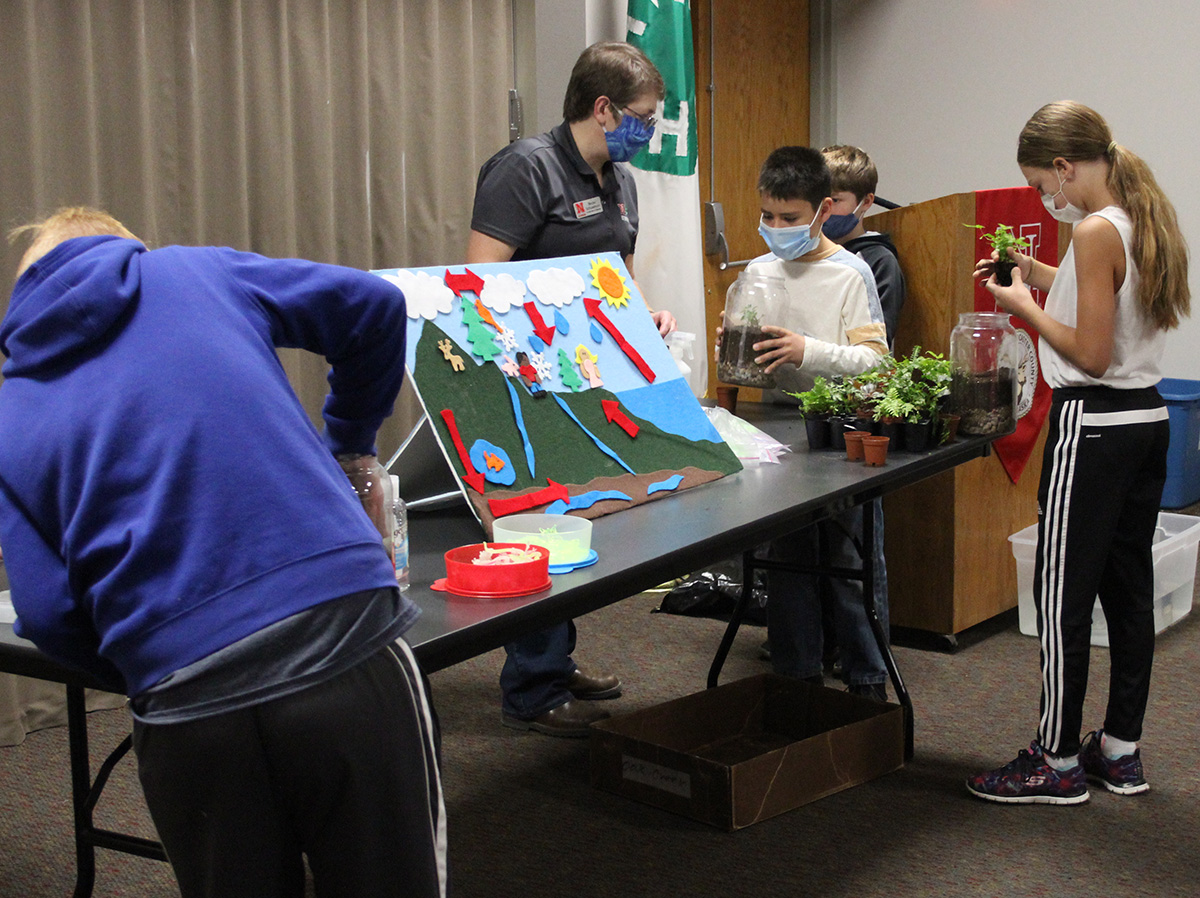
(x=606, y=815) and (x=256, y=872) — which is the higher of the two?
(x=256, y=872)

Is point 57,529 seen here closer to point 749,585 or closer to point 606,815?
point 606,815

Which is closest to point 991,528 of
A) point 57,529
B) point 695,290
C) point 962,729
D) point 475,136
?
point 962,729

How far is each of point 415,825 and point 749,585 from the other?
1.76m

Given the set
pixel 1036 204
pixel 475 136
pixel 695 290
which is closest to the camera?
pixel 1036 204

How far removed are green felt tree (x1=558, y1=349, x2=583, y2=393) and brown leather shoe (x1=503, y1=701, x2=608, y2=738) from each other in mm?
1026

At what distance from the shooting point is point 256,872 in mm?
1108

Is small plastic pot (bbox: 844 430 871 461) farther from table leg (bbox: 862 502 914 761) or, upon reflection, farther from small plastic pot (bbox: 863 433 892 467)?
table leg (bbox: 862 502 914 761)

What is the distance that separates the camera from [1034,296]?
3.41 meters

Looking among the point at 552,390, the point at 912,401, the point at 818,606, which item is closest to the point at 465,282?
the point at 552,390

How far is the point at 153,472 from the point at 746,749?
6.24 ft

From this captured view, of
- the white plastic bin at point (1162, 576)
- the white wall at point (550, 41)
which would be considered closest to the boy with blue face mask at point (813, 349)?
the white plastic bin at point (1162, 576)

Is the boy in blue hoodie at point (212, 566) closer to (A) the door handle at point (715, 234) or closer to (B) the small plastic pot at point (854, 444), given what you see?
(B) the small plastic pot at point (854, 444)

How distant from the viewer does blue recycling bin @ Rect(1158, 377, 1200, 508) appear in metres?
4.92

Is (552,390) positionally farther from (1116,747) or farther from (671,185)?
(671,185)
